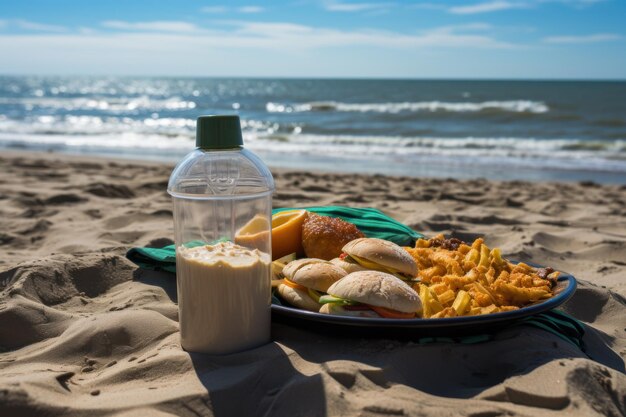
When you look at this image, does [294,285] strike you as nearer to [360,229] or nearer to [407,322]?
[407,322]

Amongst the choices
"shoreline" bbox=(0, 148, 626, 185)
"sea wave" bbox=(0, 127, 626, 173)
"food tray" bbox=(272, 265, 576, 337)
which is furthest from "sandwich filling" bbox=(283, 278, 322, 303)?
"sea wave" bbox=(0, 127, 626, 173)

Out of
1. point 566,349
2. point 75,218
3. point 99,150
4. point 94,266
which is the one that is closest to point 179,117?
point 99,150

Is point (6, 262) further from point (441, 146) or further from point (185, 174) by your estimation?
point (441, 146)

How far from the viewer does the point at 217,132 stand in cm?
218

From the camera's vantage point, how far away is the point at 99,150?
1383cm

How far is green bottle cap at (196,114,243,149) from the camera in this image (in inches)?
85.5

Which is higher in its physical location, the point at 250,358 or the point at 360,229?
the point at 360,229

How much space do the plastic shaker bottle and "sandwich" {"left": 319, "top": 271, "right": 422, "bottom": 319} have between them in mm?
280

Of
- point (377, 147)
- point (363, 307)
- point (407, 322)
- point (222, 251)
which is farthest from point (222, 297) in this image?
point (377, 147)

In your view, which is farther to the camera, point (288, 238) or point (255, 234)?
point (288, 238)

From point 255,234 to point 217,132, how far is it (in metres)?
0.47

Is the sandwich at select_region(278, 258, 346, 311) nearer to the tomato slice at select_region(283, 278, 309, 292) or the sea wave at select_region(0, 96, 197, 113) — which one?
the tomato slice at select_region(283, 278, 309, 292)

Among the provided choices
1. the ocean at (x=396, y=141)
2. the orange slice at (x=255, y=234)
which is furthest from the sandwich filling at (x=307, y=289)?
the ocean at (x=396, y=141)

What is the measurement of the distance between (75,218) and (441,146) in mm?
11585
